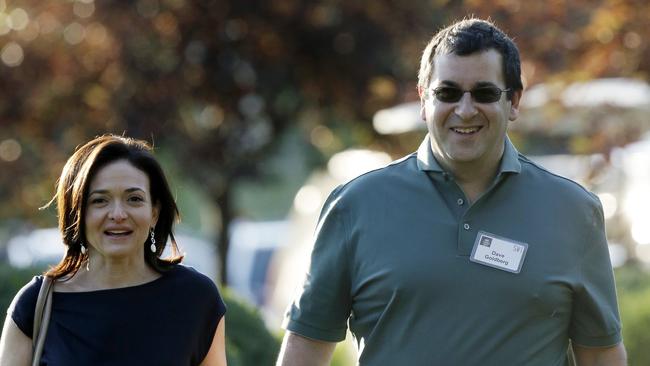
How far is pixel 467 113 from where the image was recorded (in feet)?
13.2

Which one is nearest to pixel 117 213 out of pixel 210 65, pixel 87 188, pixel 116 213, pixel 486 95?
pixel 116 213

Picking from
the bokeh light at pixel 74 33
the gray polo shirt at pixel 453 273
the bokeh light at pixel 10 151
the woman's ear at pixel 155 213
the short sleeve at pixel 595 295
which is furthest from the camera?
the bokeh light at pixel 10 151

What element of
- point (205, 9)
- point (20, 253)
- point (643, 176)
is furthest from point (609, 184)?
point (20, 253)

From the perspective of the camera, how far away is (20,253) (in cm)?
2062

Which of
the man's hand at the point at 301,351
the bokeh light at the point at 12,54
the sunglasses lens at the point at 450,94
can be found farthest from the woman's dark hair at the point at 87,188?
Result: the bokeh light at the point at 12,54

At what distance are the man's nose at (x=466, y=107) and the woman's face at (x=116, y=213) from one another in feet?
3.66

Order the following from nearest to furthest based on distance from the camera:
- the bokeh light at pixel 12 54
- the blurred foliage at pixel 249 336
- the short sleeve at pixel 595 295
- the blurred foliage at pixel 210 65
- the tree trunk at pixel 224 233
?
the short sleeve at pixel 595 295 → the blurred foliage at pixel 249 336 → the blurred foliage at pixel 210 65 → the bokeh light at pixel 12 54 → the tree trunk at pixel 224 233

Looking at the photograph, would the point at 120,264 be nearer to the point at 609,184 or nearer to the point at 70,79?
the point at 70,79

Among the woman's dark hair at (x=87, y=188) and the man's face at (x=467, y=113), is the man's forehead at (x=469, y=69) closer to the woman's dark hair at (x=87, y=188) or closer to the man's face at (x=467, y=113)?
the man's face at (x=467, y=113)

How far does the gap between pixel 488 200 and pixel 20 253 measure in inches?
680

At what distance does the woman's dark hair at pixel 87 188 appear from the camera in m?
4.50

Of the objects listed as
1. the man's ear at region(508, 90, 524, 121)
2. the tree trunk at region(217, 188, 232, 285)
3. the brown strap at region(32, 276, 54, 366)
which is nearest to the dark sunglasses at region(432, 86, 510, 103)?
the man's ear at region(508, 90, 524, 121)

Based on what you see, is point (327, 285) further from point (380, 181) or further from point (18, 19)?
point (18, 19)

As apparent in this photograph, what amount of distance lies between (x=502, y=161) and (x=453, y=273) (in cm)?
41
